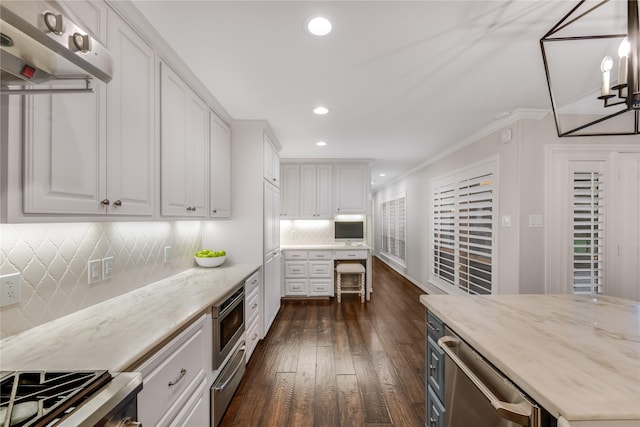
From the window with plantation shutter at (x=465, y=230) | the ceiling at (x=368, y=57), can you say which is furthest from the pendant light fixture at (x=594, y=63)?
the window with plantation shutter at (x=465, y=230)

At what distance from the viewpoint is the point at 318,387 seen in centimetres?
215

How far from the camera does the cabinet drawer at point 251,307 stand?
2407mm

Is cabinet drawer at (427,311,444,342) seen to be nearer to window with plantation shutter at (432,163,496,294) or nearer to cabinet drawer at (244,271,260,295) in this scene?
cabinet drawer at (244,271,260,295)

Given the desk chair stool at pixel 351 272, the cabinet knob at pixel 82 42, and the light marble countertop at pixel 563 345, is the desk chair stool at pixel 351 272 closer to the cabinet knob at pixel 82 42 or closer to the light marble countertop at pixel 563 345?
the light marble countertop at pixel 563 345

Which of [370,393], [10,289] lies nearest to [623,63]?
[370,393]

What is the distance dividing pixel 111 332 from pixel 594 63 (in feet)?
11.2

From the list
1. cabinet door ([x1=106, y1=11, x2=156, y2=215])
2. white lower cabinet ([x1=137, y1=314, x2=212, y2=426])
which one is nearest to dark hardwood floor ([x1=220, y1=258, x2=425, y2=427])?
white lower cabinet ([x1=137, y1=314, x2=212, y2=426])

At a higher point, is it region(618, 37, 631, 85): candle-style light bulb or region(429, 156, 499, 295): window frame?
region(618, 37, 631, 85): candle-style light bulb

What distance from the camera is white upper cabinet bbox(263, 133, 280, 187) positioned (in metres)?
3.01

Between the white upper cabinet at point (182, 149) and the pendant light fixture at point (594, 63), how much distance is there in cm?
207

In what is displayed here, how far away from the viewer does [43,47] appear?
722 mm

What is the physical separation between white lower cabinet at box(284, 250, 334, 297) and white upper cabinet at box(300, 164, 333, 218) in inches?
30.5

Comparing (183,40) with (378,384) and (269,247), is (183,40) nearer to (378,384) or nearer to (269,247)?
(269,247)

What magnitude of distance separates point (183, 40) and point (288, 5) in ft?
2.45
